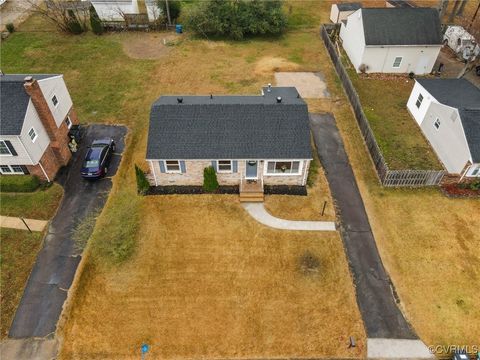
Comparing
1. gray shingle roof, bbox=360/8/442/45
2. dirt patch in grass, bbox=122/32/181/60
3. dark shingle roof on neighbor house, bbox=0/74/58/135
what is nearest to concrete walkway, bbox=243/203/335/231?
dark shingle roof on neighbor house, bbox=0/74/58/135

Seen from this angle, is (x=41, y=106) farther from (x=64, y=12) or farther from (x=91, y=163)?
(x=64, y=12)

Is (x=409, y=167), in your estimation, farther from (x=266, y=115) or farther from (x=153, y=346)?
(x=153, y=346)

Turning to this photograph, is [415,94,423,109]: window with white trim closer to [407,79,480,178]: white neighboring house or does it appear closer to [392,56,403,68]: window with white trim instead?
[407,79,480,178]: white neighboring house

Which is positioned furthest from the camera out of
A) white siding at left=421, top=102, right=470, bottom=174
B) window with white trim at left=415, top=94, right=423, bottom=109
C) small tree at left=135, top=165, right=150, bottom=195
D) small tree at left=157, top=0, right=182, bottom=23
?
small tree at left=157, top=0, right=182, bottom=23

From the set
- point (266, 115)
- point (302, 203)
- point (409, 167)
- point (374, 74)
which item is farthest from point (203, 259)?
point (374, 74)

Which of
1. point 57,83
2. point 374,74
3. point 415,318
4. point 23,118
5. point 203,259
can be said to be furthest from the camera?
point 374,74

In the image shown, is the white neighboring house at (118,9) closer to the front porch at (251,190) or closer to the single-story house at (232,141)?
the single-story house at (232,141)
